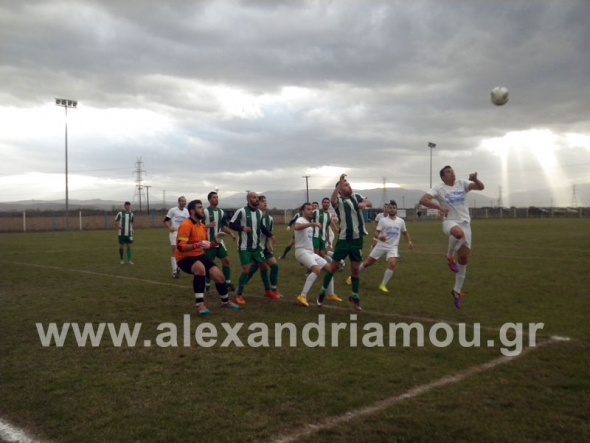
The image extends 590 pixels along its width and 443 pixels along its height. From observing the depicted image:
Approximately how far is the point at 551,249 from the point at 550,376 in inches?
685

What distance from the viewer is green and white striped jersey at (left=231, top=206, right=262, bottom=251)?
32.3 ft

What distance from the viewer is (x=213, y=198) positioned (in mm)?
10984

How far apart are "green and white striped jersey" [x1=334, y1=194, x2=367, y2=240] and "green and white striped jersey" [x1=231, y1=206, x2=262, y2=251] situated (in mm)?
1739

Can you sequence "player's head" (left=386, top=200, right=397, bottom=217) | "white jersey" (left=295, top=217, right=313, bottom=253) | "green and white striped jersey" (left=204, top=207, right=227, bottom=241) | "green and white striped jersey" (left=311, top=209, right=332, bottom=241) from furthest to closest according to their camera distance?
1. "green and white striped jersey" (left=311, top=209, right=332, bottom=241)
2. "player's head" (left=386, top=200, right=397, bottom=217)
3. "green and white striped jersey" (left=204, top=207, right=227, bottom=241)
4. "white jersey" (left=295, top=217, right=313, bottom=253)

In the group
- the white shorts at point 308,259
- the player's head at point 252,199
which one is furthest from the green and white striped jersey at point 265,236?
the white shorts at point 308,259

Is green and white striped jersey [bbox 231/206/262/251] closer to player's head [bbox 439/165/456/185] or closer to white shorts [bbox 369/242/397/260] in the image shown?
white shorts [bbox 369/242/397/260]

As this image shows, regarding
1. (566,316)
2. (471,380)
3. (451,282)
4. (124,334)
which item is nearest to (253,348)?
(124,334)

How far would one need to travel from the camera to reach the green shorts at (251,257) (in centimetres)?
988

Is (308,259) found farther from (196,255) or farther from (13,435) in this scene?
(13,435)

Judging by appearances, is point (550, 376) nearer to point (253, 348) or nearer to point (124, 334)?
point (253, 348)

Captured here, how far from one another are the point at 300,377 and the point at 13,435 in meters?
2.57

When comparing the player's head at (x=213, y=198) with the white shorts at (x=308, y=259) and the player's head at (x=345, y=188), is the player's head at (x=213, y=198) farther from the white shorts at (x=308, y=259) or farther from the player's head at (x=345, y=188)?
the player's head at (x=345, y=188)

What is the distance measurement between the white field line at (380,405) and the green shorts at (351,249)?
11.1 ft

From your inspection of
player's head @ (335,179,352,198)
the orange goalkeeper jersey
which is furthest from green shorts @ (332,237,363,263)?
the orange goalkeeper jersey
